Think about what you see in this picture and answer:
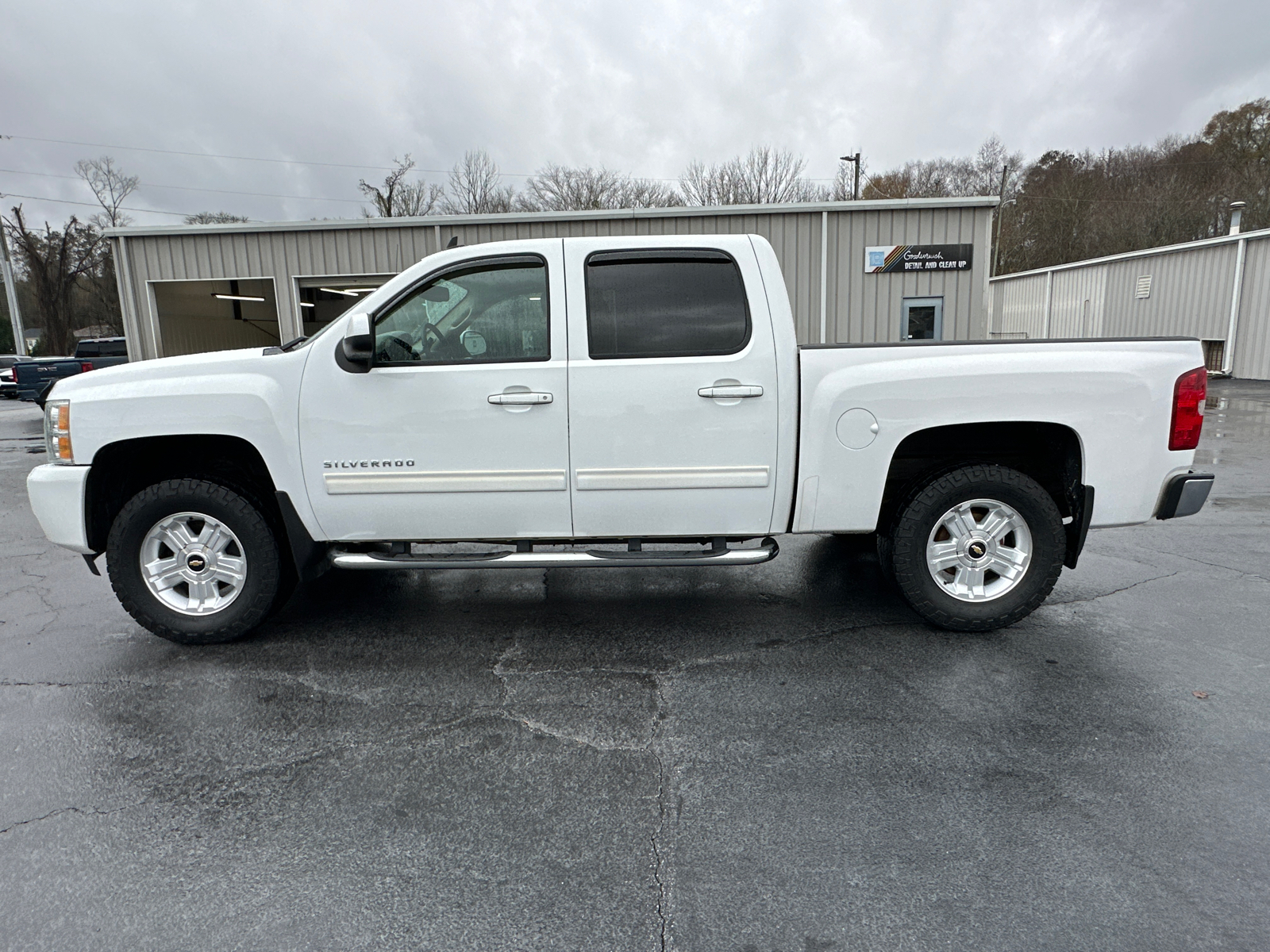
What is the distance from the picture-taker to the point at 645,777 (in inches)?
113

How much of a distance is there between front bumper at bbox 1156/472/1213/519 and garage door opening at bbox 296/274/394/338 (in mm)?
14085

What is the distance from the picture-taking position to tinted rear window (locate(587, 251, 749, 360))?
3.97m

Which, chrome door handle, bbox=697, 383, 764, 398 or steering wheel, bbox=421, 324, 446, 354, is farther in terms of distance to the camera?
steering wheel, bbox=421, 324, 446, 354

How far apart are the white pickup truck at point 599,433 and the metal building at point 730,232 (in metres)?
10.9

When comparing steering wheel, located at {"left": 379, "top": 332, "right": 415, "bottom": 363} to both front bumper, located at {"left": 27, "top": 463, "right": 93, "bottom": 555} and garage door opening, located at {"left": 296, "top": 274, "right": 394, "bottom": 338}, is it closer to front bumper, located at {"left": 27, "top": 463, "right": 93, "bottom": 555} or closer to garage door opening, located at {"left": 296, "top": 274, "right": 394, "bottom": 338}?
front bumper, located at {"left": 27, "top": 463, "right": 93, "bottom": 555}

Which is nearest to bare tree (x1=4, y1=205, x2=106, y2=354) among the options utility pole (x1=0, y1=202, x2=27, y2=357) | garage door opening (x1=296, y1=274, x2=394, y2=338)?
utility pole (x1=0, y1=202, x2=27, y2=357)

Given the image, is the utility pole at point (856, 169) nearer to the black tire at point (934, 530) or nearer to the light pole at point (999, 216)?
the light pole at point (999, 216)

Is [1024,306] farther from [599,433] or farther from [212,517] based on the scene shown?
[212,517]

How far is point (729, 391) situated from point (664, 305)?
0.58 meters

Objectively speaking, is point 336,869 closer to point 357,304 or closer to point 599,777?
point 599,777

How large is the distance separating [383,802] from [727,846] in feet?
3.96

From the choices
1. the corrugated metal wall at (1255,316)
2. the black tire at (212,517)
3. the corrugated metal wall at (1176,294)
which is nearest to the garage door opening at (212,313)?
the black tire at (212,517)

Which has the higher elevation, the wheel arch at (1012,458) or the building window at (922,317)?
the building window at (922,317)

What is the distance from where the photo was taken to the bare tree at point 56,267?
46844 millimetres
